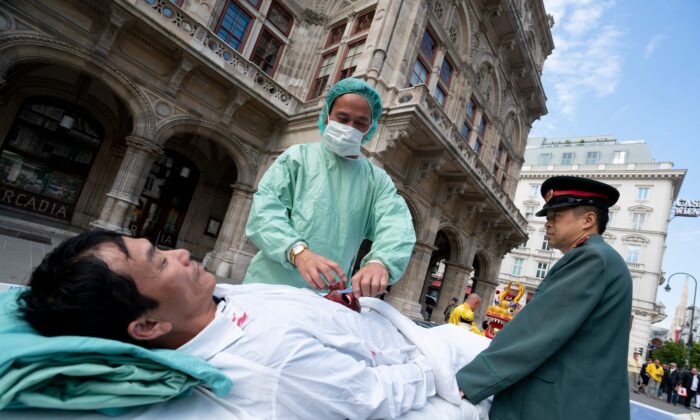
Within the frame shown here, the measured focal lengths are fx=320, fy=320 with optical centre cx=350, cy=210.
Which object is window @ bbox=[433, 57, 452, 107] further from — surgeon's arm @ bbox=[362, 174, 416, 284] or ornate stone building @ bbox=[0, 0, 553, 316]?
surgeon's arm @ bbox=[362, 174, 416, 284]

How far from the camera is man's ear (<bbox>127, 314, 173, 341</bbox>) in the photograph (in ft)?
3.68

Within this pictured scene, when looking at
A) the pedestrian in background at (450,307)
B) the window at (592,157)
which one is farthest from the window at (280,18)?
the window at (592,157)

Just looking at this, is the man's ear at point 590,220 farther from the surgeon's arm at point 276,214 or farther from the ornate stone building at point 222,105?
the ornate stone building at point 222,105

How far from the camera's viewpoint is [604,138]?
142 feet

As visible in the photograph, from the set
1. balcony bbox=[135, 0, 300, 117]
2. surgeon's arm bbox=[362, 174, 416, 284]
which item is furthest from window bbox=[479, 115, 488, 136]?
surgeon's arm bbox=[362, 174, 416, 284]

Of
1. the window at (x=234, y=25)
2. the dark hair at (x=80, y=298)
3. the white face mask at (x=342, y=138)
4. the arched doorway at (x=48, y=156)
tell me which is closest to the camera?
the dark hair at (x=80, y=298)

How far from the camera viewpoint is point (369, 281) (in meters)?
1.56

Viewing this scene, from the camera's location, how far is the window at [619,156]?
39434mm

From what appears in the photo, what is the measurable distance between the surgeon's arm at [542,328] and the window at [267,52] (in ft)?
40.9

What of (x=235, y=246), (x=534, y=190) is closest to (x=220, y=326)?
(x=235, y=246)

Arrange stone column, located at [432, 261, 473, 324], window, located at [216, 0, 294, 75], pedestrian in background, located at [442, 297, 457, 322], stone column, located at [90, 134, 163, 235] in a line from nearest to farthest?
stone column, located at [90, 134, 163, 235] → window, located at [216, 0, 294, 75] → pedestrian in background, located at [442, 297, 457, 322] → stone column, located at [432, 261, 473, 324]

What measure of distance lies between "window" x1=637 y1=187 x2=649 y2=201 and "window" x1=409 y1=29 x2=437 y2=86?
35.0 meters

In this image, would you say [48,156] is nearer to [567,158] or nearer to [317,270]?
[317,270]

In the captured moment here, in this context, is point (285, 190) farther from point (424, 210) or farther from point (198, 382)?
point (424, 210)
